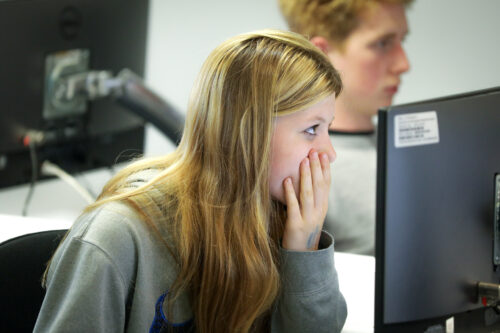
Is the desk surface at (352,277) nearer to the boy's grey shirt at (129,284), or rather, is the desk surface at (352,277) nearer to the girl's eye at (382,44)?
the boy's grey shirt at (129,284)

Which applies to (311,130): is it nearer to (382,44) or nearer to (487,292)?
(487,292)

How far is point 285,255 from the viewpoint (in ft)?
3.22

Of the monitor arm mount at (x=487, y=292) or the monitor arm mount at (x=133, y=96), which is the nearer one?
the monitor arm mount at (x=487, y=292)

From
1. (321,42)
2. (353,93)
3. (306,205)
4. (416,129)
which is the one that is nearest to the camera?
(416,129)

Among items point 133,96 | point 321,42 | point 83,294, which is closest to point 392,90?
point 321,42

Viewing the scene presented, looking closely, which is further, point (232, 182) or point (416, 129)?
point (232, 182)

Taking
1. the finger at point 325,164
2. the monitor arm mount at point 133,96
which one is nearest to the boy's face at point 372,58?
the monitor arm mount at point 133,96

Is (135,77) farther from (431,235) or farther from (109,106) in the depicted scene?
(431,235)

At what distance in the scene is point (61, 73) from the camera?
1.85 meters

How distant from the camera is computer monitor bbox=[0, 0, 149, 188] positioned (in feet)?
5.72

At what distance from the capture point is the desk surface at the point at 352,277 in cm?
108

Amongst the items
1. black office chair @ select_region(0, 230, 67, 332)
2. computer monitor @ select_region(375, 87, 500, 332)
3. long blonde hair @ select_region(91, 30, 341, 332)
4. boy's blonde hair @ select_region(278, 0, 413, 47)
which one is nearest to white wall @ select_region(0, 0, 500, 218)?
boy's blonde hair @ select_region(278, 0, 413, 47)

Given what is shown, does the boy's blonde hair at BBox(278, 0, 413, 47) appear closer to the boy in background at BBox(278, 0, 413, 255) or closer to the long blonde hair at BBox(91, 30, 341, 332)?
the boy in background at BBox(278, 0, 413, 255)

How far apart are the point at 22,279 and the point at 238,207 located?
36 centimetres
